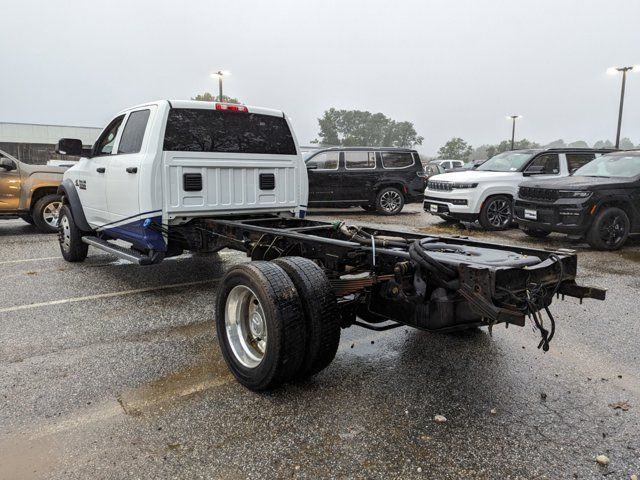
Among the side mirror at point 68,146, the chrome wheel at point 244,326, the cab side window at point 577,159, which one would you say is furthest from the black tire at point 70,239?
the cab side window at point 577,159

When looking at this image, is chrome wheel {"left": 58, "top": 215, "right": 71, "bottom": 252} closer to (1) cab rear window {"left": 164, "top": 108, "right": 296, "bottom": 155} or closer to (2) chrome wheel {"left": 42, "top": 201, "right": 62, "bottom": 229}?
(1) cab rear window {"left": 164, "top": 108, "right": 296, "bottom": 155}

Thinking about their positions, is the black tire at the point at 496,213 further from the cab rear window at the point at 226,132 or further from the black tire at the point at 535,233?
the cab rear window at the point at 226,132

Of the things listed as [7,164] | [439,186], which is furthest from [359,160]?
[7,164]

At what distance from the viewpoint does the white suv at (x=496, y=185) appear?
34.9 feet

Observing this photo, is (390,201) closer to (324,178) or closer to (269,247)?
(324,178)

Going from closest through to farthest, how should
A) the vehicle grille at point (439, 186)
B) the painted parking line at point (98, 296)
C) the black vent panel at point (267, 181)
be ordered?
1. the painted parking line at point (98, 296)
2. the black vent panel at point (267, 181)
3. the vehicle grille at point (439, 186)

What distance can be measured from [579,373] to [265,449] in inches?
94.4

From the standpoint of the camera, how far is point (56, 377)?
3.43 meters

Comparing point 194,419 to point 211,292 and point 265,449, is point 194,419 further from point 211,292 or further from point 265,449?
point 211,292

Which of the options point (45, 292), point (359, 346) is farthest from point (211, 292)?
point (359, 346)

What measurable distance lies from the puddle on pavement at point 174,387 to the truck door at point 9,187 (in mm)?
8049

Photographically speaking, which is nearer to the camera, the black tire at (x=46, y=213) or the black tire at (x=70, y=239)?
the black tire at (x=70, y=239)

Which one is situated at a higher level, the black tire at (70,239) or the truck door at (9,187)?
the truck door at (9,187)

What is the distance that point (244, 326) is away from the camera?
3479 mm
